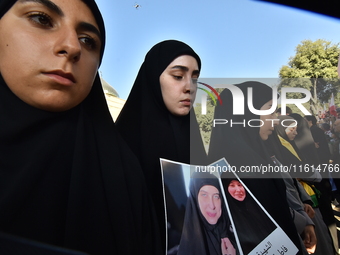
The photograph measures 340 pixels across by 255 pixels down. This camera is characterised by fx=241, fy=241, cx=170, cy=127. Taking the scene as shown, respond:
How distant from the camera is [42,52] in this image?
79cm

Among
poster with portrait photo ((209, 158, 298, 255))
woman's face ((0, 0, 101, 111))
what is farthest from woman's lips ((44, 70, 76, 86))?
poster with portrait photo ((209, 158, 298, 255))

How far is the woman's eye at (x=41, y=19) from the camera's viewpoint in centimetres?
80

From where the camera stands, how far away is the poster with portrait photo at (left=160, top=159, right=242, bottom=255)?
1.13m

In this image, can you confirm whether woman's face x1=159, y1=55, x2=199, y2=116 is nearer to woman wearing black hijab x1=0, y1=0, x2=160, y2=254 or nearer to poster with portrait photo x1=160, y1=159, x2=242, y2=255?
poster with portrait photo x1=160, y1=159, x2=242, y2=255

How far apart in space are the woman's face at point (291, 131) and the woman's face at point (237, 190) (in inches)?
68.3

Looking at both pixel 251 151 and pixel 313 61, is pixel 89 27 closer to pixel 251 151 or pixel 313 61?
pixel 251 151

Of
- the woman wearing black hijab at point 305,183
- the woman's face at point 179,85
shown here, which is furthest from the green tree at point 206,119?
the woman wearing black hijab at point 305,183

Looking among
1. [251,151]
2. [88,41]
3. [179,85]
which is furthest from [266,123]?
[88,41]

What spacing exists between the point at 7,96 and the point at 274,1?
125 inches

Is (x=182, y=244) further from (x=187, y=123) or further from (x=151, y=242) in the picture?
(x=187, y=123)

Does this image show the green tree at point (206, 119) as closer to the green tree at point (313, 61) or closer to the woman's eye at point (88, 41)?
the woman's eye at point (88, 41)

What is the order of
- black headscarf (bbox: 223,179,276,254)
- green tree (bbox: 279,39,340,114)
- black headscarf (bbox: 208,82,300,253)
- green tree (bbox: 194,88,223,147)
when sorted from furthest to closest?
green tree (bbox: 279,39,340,114)
green tree (bbox: 194,88,223,147)
black headscarf (bbox: 208,82,300,253)
black headscarf (bbox: 223,179,276,254)

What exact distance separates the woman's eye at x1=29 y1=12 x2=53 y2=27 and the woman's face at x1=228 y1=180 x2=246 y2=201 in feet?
3.83

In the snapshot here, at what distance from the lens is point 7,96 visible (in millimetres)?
815
